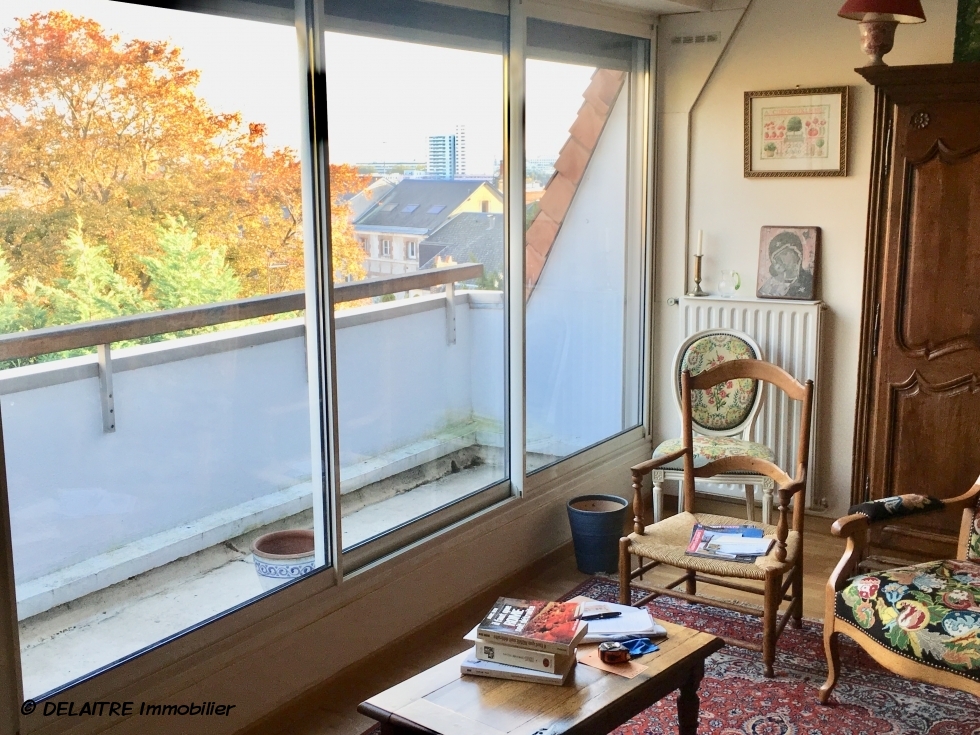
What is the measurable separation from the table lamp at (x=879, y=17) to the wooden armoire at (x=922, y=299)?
102mm

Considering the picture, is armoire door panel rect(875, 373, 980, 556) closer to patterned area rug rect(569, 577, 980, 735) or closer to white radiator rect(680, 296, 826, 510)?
white radiator rect(680, 296, 826, 510)

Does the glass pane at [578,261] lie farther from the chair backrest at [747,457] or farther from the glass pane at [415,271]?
the chair backrest at [747,457]

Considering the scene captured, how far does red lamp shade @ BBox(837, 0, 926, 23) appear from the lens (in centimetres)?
349

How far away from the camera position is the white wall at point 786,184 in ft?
13.7

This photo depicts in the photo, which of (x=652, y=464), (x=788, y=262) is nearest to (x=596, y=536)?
(x=652, y=464)

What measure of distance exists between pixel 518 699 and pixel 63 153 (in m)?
1.57

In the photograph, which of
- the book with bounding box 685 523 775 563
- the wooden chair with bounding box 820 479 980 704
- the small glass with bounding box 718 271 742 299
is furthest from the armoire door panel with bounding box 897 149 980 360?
the book with bounding box 685 523 775 563

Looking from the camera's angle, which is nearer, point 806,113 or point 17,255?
point 17,255

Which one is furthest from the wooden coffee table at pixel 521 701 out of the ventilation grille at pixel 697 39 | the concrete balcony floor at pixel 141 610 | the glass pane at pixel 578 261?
the ventilation grille at pixel 697 39

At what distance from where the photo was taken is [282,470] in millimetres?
3021

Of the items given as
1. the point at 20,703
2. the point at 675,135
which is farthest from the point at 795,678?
the point at 675,135

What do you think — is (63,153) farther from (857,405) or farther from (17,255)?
(857,405)

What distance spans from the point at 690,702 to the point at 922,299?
1.93 meters

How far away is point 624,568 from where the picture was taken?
11.1ft
